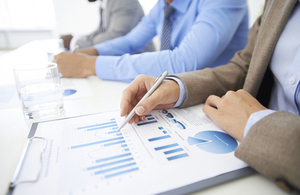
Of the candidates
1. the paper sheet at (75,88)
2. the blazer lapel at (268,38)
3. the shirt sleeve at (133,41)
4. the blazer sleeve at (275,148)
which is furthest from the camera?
the shirt sleeve at (133,41)

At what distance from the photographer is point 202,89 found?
49 cm

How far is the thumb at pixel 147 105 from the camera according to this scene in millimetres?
365

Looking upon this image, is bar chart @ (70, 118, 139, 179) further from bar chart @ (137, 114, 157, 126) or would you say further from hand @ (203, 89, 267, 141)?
hand @ (203, 89, 267, 141)

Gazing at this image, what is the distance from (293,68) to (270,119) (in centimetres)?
22

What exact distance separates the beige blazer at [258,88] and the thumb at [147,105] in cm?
10

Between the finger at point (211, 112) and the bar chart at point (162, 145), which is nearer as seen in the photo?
the bar chart at point (162, 145)

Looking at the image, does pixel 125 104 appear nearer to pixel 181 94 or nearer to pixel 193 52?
pixel 181 94

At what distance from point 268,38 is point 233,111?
0.25 meters

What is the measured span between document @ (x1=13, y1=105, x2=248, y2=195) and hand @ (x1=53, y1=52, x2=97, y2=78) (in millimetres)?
381

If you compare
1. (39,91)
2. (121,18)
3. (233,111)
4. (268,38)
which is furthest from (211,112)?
(121,18)

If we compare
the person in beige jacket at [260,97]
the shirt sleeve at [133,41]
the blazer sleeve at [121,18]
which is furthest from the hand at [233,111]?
the blazer sleeve at [121,18]

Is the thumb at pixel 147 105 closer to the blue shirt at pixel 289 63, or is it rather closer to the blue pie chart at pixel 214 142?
the blue pie chart at pixel 214 142

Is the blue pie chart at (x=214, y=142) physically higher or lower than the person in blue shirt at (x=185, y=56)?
lower

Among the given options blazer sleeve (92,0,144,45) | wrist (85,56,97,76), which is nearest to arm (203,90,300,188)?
wrist (85,56,97,76)
